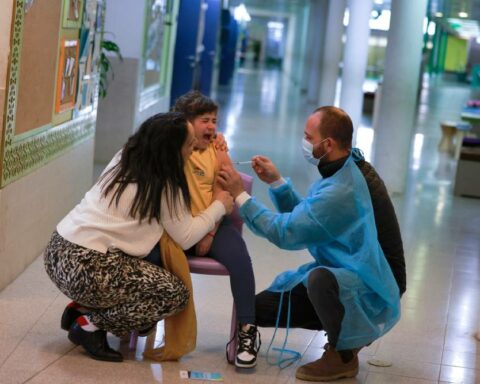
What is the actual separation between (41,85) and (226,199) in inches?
73.8

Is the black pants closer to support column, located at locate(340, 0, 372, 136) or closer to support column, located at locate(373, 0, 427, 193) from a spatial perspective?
support column, located at locate(373, 0, 427, 193)

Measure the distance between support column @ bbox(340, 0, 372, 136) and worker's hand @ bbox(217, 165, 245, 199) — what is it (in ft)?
28.9

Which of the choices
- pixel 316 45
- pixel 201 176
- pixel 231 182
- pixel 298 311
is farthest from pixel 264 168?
pixel 316 45

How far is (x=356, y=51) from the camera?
13.0 metres

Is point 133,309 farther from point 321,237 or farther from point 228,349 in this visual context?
point 321,237

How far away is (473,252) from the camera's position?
7.73 meters

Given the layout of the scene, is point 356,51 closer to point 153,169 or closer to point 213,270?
point 213,270

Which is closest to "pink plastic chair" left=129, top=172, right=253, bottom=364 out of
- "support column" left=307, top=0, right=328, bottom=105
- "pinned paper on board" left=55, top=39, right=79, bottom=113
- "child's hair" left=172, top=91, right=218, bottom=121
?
"child's hair" left=172, top=91, right=218, bottom=121

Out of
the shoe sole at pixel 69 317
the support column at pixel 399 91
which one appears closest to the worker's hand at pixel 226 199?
the shoe sole at pixel 69 317

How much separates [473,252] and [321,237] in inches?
155

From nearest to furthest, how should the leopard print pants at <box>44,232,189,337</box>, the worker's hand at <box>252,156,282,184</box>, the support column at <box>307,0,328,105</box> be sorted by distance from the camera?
1. the leopard print pants at <box>44,232,189,337</box>
2. the worker's hand at <box>252,156,282,184</box>
3. the support column at <box>307,0,328,105</box>

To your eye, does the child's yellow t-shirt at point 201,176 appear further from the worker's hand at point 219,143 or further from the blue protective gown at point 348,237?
the blue protective gown at point 348,237

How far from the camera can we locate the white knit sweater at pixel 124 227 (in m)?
3.98

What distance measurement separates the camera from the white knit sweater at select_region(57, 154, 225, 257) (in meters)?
3.98
